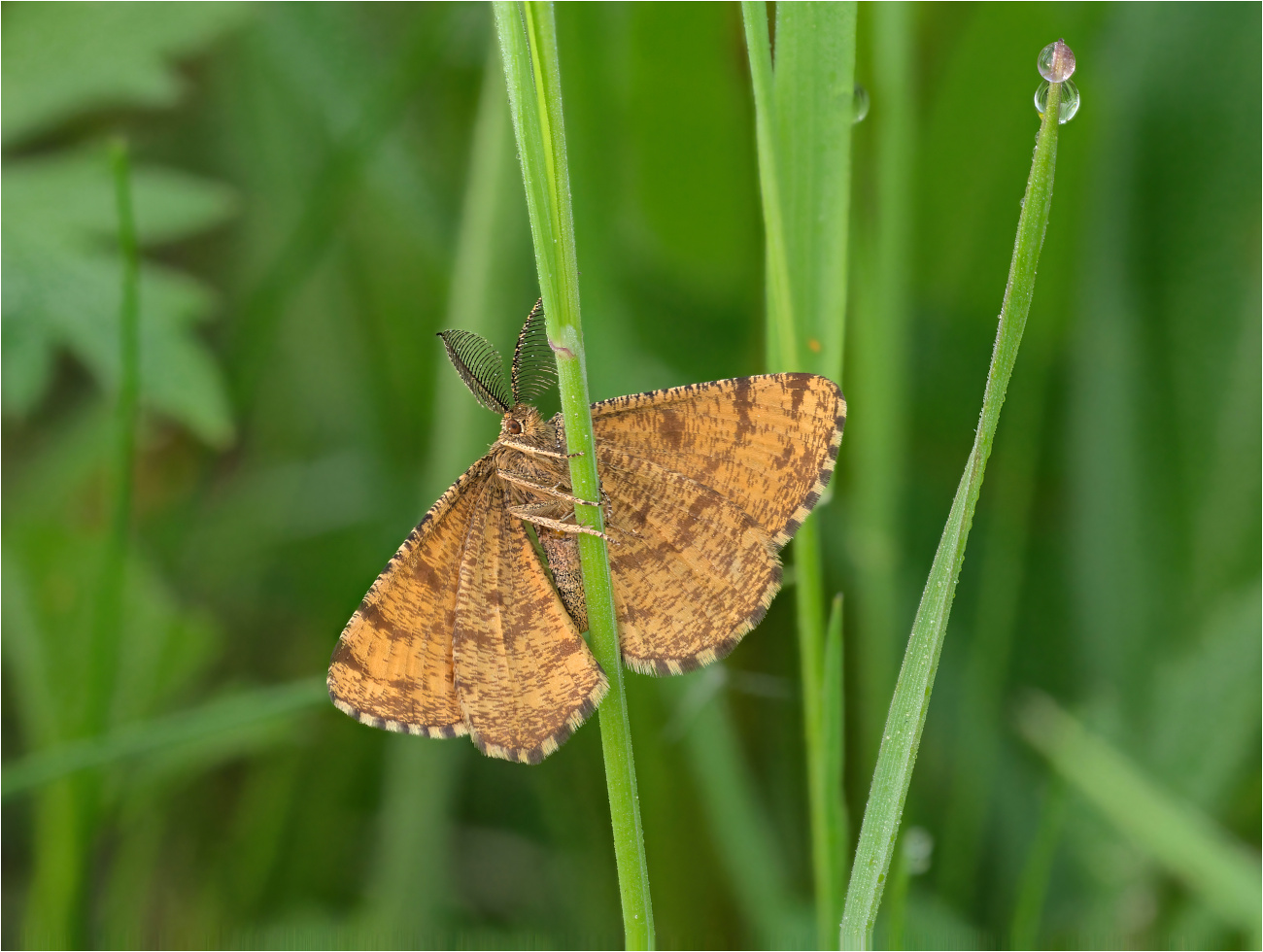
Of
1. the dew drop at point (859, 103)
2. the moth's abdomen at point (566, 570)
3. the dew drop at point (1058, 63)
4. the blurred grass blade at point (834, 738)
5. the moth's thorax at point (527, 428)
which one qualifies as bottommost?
the blurred grass blade at point (834, 738)

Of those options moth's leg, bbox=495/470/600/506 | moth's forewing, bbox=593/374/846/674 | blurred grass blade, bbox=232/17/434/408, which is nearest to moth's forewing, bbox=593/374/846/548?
moth's forewing, bbox=593/374/846/674

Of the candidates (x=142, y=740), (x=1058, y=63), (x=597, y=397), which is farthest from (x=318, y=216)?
(x=1058, y=63)

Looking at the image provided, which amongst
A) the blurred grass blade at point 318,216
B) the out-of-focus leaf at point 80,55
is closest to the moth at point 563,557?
the blurred grass blade at point 318,216

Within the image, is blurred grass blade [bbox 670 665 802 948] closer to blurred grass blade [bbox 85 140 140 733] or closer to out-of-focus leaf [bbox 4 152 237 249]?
blurred grass blade [bbox 85 140 140 733]

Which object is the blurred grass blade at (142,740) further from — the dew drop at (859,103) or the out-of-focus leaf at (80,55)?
the out-of-focus leaf at (80,55)

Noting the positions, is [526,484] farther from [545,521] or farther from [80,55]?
[80,55]

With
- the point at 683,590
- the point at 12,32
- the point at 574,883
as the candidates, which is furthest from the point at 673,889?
the point at 12,32

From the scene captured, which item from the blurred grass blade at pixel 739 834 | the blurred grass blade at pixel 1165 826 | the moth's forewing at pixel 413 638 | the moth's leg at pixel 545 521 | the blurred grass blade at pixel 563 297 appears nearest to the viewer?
the blurred grass blade at pixel 563 297
